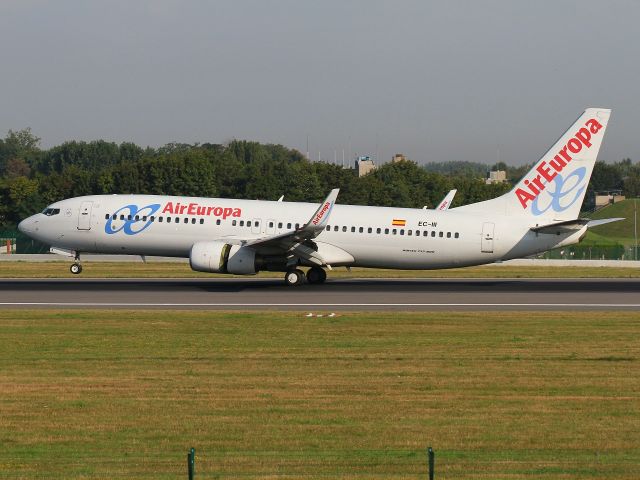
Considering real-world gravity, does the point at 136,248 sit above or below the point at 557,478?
above

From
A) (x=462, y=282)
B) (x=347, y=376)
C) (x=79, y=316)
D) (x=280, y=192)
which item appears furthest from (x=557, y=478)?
(x=280, y=192)

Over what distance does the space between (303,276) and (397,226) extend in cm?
485

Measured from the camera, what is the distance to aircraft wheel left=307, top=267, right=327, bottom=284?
47031 millimetres

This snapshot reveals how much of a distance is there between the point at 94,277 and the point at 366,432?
38.5 m

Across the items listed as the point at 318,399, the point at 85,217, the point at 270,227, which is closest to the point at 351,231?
the point at 270,227

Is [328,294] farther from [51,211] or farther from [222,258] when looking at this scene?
[51,211]

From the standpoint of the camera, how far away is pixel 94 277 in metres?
52.8

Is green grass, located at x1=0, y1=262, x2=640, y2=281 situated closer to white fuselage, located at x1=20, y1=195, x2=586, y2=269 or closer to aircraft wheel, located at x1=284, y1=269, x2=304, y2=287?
white fuselage, located at x1=20, y1=195, x2=586, y2=269

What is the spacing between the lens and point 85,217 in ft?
158

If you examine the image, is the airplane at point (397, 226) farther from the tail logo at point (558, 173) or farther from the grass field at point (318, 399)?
the grass field at point (318, 399)

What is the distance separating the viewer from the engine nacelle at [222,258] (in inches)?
1686

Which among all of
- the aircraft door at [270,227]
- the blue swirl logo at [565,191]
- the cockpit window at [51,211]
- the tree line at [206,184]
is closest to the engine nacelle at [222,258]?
the aircraft door at [270,227]

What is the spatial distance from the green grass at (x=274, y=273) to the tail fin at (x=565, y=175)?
920cm

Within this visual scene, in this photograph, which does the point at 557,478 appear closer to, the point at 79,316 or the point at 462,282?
the point at 79,316
